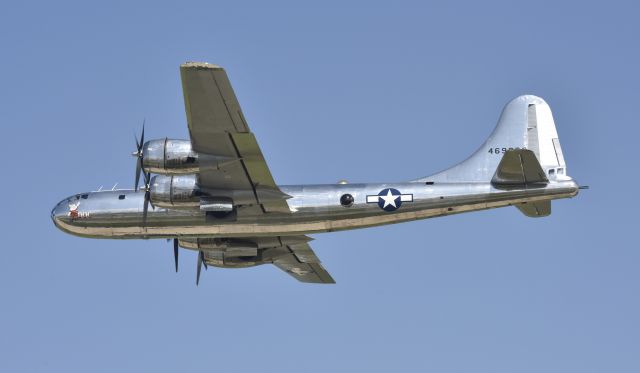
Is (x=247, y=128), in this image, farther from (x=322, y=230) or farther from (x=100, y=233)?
(x=100, y=233)

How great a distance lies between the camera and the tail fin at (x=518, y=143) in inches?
1629

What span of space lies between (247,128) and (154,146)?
3.72m

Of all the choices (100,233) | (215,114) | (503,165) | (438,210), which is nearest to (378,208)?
(438,210)

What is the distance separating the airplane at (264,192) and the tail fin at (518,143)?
0.12 ft

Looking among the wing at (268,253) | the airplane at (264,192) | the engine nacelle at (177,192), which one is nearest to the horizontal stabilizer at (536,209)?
the airplane at (264,192)

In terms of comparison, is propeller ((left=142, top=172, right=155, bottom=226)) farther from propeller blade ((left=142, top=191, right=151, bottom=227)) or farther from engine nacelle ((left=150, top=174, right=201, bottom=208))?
engine nacelle ((left=150, top=174, right=201, bottom=208))

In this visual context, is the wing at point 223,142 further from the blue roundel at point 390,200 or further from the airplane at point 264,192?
the blue roundel at point 390,200

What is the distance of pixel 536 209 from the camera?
41.4 m

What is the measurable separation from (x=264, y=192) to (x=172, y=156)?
3.70m

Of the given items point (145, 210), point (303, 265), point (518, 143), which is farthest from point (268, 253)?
point (518, 143)

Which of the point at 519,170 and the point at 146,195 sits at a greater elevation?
the point at 146,195

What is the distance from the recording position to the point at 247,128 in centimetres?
3816

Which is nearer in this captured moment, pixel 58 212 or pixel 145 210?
pixel 145 210

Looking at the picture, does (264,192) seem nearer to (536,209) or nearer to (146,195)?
(146,195)
